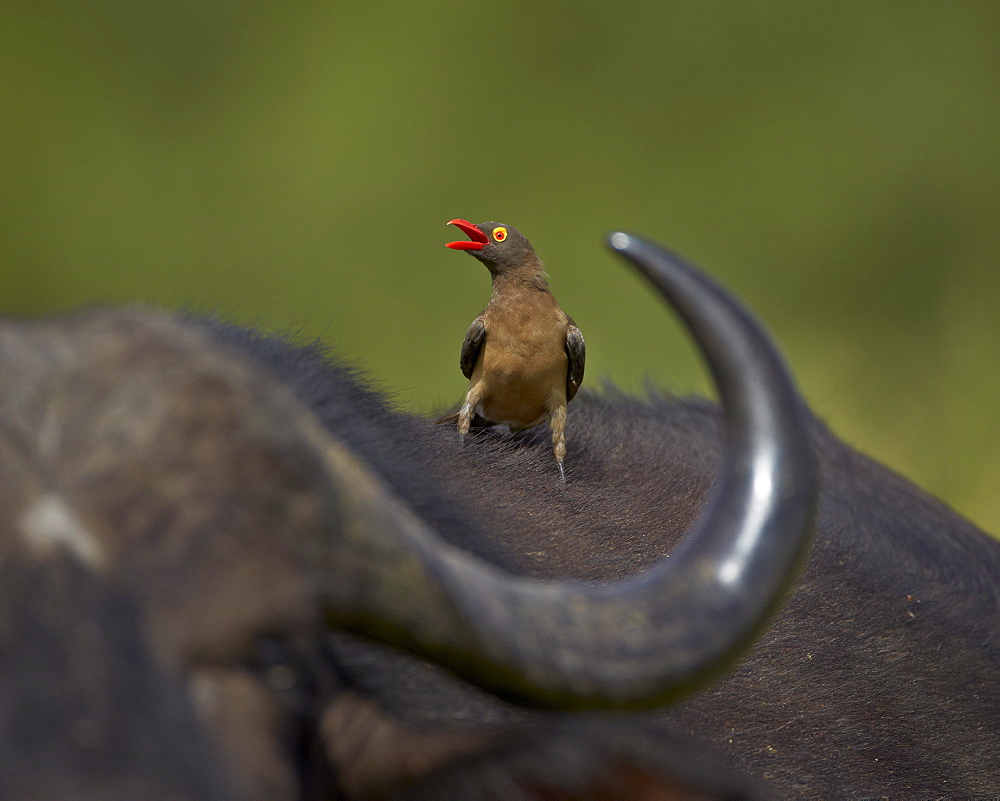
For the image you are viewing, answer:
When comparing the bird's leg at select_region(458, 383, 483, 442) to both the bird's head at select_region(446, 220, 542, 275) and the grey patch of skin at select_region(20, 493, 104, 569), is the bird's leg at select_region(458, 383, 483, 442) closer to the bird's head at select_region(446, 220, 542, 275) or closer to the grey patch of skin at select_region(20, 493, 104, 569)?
the bird's head at select_region(446, 220, 542, 275)

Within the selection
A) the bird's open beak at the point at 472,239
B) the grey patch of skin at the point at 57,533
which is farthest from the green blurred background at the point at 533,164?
the grey patch of skin at the point at 57,533

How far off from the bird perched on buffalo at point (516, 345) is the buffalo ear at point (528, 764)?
150cm

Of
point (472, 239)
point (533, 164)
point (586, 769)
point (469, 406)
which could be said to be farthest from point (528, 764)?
point (533, 164)

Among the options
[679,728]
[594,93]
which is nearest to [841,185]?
[594,93]

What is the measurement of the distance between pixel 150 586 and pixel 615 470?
159cm

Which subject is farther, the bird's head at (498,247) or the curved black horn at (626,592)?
the bird's head at (498,247)

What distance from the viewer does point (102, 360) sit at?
1243 millimetres

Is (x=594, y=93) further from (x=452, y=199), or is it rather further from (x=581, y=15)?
(x=452, y=199)

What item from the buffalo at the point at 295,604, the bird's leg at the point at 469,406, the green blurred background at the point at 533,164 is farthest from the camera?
the green blurred background at the point at 533,164

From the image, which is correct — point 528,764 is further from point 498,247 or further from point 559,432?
point 498,247

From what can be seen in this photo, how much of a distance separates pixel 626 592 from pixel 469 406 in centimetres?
155

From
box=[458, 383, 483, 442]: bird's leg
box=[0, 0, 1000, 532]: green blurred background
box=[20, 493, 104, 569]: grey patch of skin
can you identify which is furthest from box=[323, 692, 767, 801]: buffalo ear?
box=[0, 0, 1000, 532]: green blurred background

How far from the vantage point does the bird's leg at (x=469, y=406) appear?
267cm

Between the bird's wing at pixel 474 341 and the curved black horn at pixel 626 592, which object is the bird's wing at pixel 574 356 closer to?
the bird's wing at pixel 474 341
